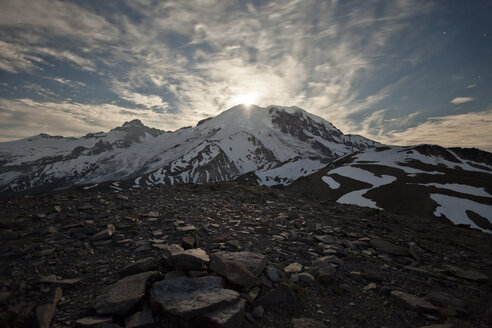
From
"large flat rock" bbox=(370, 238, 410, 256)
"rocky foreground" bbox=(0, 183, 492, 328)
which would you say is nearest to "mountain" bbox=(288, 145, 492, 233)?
"large flat rock" bbox=(370, 238, 410, 256)

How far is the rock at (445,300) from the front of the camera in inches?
266

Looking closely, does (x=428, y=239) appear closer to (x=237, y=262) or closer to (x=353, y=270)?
(x=353, y=270)

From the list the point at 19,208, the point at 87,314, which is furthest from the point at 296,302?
Result: the point at 19,208

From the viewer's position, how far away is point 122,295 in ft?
18.5

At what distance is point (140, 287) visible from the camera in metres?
5.93

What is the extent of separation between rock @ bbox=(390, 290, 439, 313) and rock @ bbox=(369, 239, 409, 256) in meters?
→ 3.86

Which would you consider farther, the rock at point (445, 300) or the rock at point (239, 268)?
the rock at point (445, 300)

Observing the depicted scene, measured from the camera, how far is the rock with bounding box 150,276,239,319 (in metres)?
5.21

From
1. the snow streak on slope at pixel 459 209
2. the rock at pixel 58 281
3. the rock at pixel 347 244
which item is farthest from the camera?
the snow streak on slope at pixel 459 209

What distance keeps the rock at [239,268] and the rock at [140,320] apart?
1.99 metres

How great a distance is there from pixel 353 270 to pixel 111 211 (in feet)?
41.1

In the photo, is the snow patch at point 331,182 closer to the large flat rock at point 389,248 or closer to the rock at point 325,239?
the large flat rock at point 389,248

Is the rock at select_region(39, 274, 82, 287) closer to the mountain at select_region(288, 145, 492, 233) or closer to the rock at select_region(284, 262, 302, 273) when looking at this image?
the rock at select_region(284, 262, 302, 273)

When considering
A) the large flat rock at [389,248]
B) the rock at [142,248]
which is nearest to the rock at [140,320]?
the rock at [142,248]
